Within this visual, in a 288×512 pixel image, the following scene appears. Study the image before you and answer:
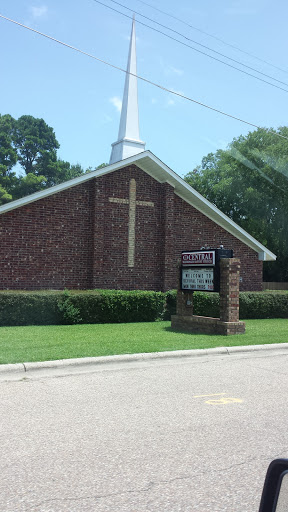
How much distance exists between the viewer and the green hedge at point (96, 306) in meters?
15.2

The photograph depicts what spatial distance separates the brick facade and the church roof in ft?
0.69

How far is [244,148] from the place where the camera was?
4728cm

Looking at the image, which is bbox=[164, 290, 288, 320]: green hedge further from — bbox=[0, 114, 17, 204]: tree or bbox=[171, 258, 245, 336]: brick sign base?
bbox=[0, 114, 17, 204]: tree

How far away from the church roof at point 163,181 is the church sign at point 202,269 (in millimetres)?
5947

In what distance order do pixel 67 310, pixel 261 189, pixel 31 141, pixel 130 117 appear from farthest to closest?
pixel 31 141 → pixel 261 189 → pixel 130 117 → pixel 67 310

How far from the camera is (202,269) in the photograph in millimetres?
14602

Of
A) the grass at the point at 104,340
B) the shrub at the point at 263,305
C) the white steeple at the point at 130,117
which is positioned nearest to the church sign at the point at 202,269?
the grass at the point at 104,340

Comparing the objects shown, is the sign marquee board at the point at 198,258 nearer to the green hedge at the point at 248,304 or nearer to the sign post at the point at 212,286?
the sign post at the point at 212,286

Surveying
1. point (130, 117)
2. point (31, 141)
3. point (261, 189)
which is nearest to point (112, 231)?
point (130, 117)

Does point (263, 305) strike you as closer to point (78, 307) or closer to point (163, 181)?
point (163, 181)

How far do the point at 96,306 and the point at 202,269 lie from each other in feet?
12.8

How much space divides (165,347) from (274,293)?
1061 cm

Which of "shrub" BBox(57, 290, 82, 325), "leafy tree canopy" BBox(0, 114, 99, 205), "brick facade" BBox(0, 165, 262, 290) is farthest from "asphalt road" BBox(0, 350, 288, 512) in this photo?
"leafy tree canopy" BBox(0, 114, 99, 205)

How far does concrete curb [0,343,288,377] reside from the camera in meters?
8.66
